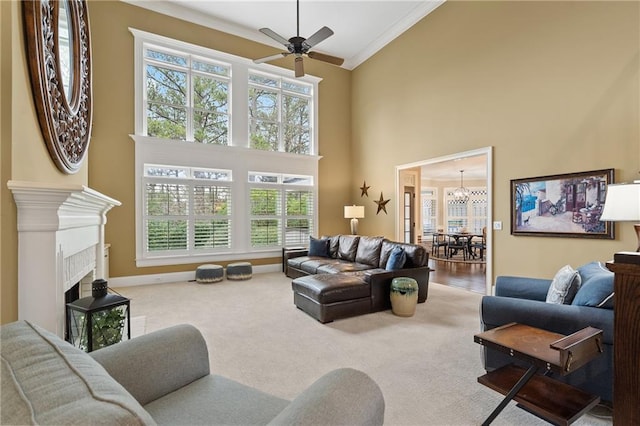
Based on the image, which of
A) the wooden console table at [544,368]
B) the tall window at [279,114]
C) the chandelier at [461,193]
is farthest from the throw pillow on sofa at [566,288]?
the chandelier at [461,193]

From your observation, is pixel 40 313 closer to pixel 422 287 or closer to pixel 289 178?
pixel 422 287

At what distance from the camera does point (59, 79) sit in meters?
1.96

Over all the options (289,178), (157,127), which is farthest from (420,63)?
(157,127)

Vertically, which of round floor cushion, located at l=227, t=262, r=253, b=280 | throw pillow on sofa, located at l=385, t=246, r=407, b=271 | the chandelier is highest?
the chandelier

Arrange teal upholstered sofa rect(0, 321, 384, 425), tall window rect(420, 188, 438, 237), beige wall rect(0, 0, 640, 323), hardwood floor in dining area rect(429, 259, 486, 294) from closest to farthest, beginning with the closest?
teal upholstered sofa rect(0, 321, 384, 425) < beige wall rect(0, 0, 640, 323) < hardwood floor in dining area rect(429, 259, 486, 294) < tall window rect(420, 188, 438, 237)

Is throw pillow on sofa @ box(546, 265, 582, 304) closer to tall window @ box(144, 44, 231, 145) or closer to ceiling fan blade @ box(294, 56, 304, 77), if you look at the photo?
ceiling fan blade @ box(294, 56, 304, 77)

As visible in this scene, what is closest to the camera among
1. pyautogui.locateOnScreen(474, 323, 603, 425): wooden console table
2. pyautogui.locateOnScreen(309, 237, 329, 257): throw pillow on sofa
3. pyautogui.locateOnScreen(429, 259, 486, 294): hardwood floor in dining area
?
pyautogui.locateOnScreen(474, 323, 603, 425): wooden console table

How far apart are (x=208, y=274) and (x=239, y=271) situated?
600 mm

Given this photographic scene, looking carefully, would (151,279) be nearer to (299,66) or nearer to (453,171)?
(299,66)

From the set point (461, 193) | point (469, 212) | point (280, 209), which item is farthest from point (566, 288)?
point (469, 212)

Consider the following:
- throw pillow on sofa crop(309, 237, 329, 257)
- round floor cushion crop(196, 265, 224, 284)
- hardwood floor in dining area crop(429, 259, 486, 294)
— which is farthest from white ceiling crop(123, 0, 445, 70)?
hardwood floor in dining area crop(429, 259, 486, 294)

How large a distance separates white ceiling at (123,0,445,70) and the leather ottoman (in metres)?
5.32

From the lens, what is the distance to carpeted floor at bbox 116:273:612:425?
2021mm

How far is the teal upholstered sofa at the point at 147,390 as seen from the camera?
58cm
